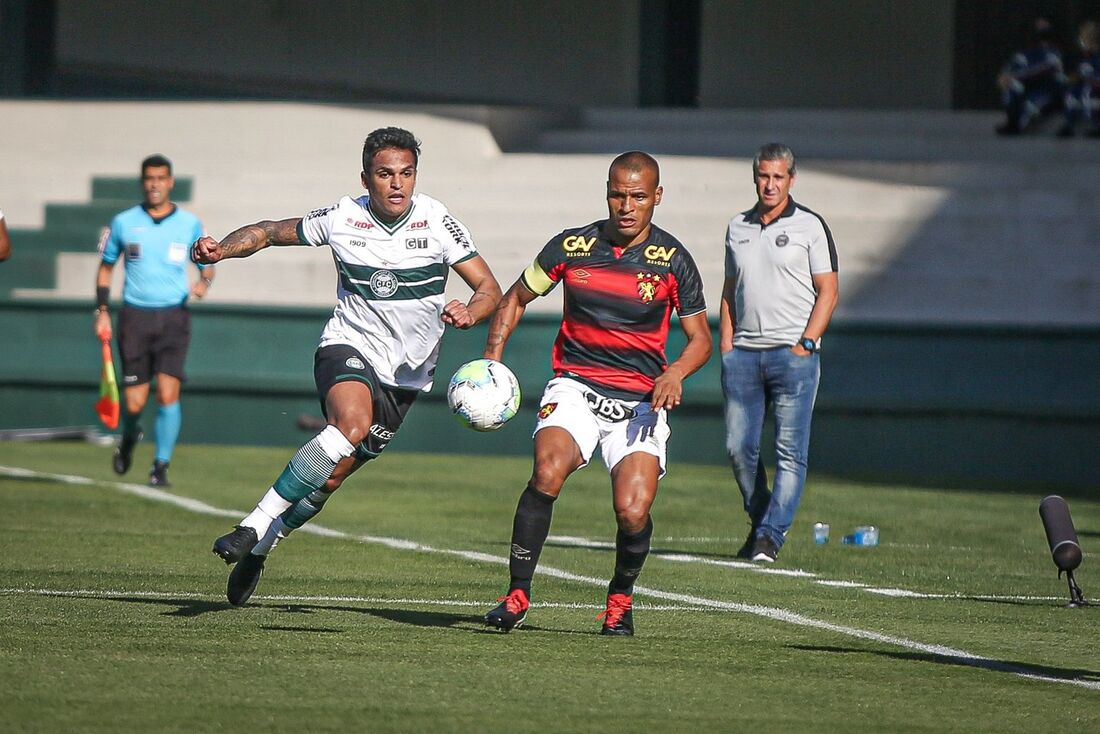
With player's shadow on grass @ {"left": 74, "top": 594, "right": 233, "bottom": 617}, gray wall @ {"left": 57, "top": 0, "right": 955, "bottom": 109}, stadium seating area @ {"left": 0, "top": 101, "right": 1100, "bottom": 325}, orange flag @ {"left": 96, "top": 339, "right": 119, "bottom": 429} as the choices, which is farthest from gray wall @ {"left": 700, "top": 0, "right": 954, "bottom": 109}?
player's shadow on grass @ {"left": 74, "top": 594, "right": 233, "bottom": 617}

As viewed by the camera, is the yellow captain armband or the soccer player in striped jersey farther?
the yellow captain armband

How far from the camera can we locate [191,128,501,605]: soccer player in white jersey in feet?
29.1

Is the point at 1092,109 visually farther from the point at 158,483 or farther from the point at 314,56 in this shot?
the point at 158,483

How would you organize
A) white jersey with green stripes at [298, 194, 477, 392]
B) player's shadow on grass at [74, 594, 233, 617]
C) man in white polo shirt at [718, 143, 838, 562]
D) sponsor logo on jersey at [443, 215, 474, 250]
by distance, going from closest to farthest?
player's shadow on grass at [74, 594, 233, 617], white jersey with green stripes at [298, 194, 477, 392], sponsor logo on jersey at [443, 215, 474, 250], man in white polo shirt at [718, 143, 838, 562]

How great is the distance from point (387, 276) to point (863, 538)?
481 cm

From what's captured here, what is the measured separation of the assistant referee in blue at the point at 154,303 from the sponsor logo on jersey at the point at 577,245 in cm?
744


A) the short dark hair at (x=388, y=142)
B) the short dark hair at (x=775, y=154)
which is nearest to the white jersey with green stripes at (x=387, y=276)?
the short dark hair at (x=388, y=142)

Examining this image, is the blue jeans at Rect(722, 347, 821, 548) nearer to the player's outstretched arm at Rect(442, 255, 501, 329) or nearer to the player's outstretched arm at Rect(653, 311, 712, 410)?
the player's outstretched arm at Rect(442, 255, 501, 329)

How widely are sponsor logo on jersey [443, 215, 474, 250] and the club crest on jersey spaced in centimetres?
107

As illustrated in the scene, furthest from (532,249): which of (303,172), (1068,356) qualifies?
(1068,356)

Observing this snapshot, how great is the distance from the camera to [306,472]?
28.0ft

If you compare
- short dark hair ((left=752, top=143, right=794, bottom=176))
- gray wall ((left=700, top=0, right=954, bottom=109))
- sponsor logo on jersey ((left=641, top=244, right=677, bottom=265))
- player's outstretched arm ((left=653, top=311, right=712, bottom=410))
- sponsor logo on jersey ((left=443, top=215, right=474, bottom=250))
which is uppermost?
gray wall ((left=700, top=0, right=954, bottom=109))

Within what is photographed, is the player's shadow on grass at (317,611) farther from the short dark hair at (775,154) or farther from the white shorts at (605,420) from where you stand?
the short dark hair at (775,154)

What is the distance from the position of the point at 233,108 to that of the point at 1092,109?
1010 centimetres
